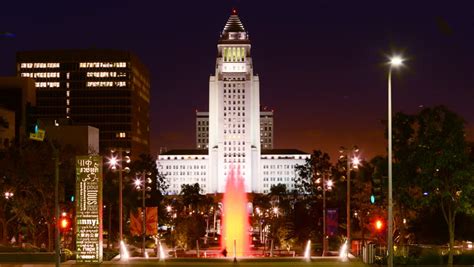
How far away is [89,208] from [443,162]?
58.5ft

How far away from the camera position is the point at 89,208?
44.2 m

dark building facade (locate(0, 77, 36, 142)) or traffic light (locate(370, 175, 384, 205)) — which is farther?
dark building facade (locate(0, 77, 36, 142))

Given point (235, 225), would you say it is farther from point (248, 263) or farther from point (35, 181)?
point (248, 263)

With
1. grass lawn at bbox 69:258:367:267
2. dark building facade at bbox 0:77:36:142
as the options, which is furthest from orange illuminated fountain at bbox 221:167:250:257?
grass lawn at bbox 69:258:367:267

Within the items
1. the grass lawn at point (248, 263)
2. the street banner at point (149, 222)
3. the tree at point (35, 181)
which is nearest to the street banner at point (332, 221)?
the grass lawn at point (248, 263)

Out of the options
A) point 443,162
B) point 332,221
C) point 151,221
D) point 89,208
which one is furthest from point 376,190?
point 151,221

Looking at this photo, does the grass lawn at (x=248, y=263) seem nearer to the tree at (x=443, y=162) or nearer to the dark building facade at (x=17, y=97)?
the tree at (x=443, y=162)

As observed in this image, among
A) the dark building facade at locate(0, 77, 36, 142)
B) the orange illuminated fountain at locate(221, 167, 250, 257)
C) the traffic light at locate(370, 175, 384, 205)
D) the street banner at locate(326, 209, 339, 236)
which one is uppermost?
the dark building facade at locate(0, 77, 36, 142)

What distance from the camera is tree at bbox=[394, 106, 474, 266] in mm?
44750

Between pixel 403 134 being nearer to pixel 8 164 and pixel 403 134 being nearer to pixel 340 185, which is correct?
pixel 8 164

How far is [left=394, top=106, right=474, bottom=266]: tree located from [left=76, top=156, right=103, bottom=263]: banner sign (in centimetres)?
1611

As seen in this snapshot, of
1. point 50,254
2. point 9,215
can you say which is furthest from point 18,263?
point 9,215

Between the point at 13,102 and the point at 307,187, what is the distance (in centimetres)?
5432

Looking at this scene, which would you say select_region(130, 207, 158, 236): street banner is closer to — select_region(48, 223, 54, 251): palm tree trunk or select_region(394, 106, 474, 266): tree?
select_region(48, 223, 54, 251): palm tree trunk
